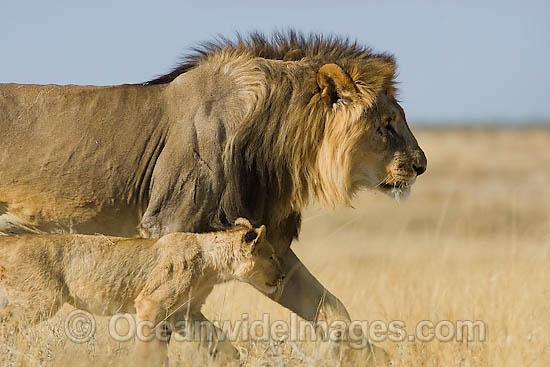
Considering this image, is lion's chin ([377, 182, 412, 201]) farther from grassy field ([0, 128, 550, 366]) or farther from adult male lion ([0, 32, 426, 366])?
grassy field ([0, 128, 550, 366])

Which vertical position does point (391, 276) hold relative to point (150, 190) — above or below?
below

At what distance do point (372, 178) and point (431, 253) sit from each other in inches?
302

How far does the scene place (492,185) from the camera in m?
25.5

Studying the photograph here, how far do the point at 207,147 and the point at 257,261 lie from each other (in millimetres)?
710

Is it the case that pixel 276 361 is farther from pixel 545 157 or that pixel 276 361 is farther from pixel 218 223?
pixel 545 157

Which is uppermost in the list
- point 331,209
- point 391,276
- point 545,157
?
point 331,209

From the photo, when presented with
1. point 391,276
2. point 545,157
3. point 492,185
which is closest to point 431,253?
point 391,276

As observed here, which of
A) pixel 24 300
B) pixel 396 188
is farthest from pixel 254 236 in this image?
pixel 24 300

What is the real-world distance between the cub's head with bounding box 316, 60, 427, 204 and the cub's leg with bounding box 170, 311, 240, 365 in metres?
1.09

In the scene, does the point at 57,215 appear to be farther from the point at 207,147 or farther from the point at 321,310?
the point at 321,310

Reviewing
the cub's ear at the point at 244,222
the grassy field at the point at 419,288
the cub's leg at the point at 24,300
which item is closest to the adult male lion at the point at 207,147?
the cub's ear at the point at 244,222

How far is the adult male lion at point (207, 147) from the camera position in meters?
5.27

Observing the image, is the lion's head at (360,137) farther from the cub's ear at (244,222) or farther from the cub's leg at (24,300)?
the cub's leg at (24,300)

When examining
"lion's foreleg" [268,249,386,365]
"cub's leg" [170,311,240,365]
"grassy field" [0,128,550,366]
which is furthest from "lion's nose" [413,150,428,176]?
"cub's leg" [170,311,240,365]
